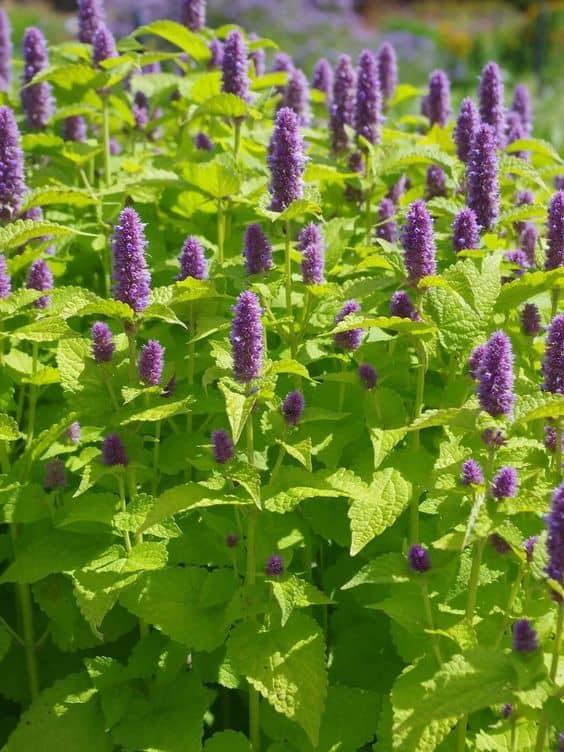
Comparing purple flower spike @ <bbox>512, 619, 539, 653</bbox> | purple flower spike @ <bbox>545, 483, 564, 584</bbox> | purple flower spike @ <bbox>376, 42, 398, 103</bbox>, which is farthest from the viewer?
purple flower spike @ <bbox>376, 42, 398, 103</bbox>

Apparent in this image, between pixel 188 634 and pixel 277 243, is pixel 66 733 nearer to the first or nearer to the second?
pixel 188 634

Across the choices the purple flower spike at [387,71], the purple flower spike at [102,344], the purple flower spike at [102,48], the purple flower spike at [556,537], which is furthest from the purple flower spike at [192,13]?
the purple flower spike at [556,537]

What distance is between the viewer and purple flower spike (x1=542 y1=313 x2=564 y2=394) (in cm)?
260

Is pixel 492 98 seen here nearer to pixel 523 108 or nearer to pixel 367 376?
pixel 523 108

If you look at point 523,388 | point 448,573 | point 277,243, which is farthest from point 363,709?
point 277,243

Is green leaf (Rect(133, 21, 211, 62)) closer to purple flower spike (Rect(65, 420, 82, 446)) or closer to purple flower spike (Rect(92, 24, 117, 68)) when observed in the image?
purple flower spike (Rect(92, 24, 117, 68))

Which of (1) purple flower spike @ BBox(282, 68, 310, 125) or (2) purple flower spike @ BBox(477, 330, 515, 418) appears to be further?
(1) purple flower spike @ BBox(282, 68, 310, 125)

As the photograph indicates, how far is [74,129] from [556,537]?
11.2 ft

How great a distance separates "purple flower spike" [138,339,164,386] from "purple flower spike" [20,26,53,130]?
2.10 m

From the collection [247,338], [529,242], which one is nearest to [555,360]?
[247,338]

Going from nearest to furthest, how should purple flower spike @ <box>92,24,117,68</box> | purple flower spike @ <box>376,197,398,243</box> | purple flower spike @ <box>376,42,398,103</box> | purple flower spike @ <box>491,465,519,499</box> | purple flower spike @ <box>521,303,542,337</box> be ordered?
purple flower spike @ <box>491,465,519,499</box>
purple flower spike @ <box>521,303,542,337</box>
purple flower spike @ <box>376,197,398,243</box>
purple flower spike @ <box>92,24,117,68</box>
purple flower spike @ <box>376,42,398,103</box>

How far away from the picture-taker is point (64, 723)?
123 inches

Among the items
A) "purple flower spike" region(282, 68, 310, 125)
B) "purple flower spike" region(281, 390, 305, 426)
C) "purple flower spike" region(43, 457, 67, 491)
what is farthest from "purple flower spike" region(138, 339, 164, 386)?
"purple flower spike" region(282, 68, 310, 125)

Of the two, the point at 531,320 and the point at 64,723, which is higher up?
the point at 531,320
